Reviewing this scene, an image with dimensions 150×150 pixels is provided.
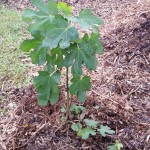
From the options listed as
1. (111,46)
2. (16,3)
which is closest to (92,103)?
(111,46)

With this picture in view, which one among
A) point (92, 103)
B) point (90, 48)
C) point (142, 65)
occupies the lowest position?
point (92, 103)

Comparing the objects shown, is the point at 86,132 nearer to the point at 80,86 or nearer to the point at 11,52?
the point at 80,86

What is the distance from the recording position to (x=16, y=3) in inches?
183

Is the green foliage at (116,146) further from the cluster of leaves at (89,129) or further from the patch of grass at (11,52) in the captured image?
the patch of grass at (11,52)

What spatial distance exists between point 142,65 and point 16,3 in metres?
2.60

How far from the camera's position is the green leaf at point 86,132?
6.13ft

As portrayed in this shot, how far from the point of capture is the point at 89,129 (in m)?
1.92

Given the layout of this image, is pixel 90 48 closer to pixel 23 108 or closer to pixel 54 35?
pixel 54 35

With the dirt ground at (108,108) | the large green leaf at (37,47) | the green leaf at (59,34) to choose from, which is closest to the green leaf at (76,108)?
the dirt ground at (108,108)

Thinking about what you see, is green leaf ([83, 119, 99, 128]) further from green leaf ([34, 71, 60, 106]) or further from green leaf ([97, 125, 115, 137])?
green leaf ([34, 71, 60, 106])

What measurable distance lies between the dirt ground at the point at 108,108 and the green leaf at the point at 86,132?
59 millimetres

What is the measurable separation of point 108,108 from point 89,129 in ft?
0.89

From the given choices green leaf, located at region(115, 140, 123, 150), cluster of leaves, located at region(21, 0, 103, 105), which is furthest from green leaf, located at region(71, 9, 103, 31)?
green leaf, located at region(115, 140, 123, 150)

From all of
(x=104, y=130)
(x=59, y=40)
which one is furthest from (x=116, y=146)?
(x=59, y=40)
